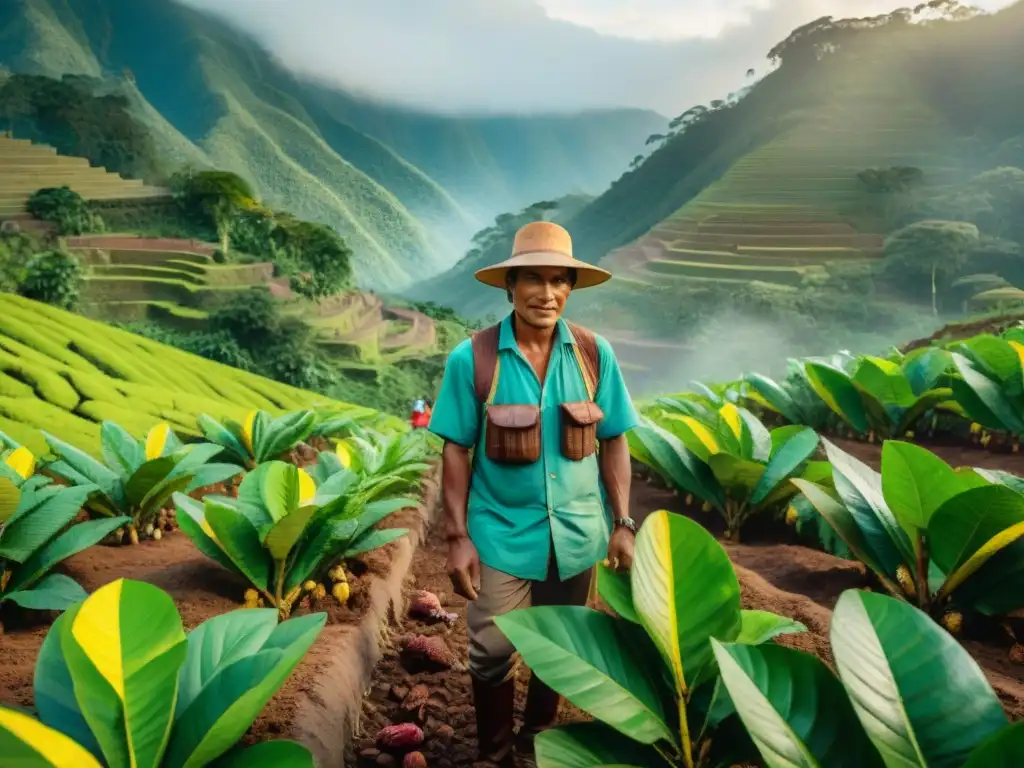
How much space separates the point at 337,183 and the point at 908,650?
315 inches

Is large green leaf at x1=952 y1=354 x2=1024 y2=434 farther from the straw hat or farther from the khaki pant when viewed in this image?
the khaki pant

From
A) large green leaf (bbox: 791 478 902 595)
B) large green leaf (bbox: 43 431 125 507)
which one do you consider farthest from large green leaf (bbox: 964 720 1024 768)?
large green leaf (bbox: 43 431 125 507)

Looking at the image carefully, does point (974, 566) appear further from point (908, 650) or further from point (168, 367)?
point (168, 367)

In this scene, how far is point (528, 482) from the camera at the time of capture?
1141mm

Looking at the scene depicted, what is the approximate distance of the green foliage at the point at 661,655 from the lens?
0.78m

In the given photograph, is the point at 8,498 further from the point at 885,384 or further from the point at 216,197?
the point at 216,197

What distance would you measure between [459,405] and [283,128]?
7774 millimetres

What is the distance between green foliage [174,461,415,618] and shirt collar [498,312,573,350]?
0.51 meters

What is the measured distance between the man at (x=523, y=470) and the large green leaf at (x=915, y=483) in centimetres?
48

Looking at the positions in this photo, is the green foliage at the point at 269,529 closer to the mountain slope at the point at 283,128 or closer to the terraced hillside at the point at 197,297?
the terraced hillside at the point at 197,297

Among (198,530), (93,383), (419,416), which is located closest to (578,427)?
(198,530)

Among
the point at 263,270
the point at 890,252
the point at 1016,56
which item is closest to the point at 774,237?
the point at 890,252

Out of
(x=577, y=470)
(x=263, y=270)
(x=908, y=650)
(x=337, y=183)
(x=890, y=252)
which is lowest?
(x=908, y=650)

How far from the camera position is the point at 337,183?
25.8 ft
